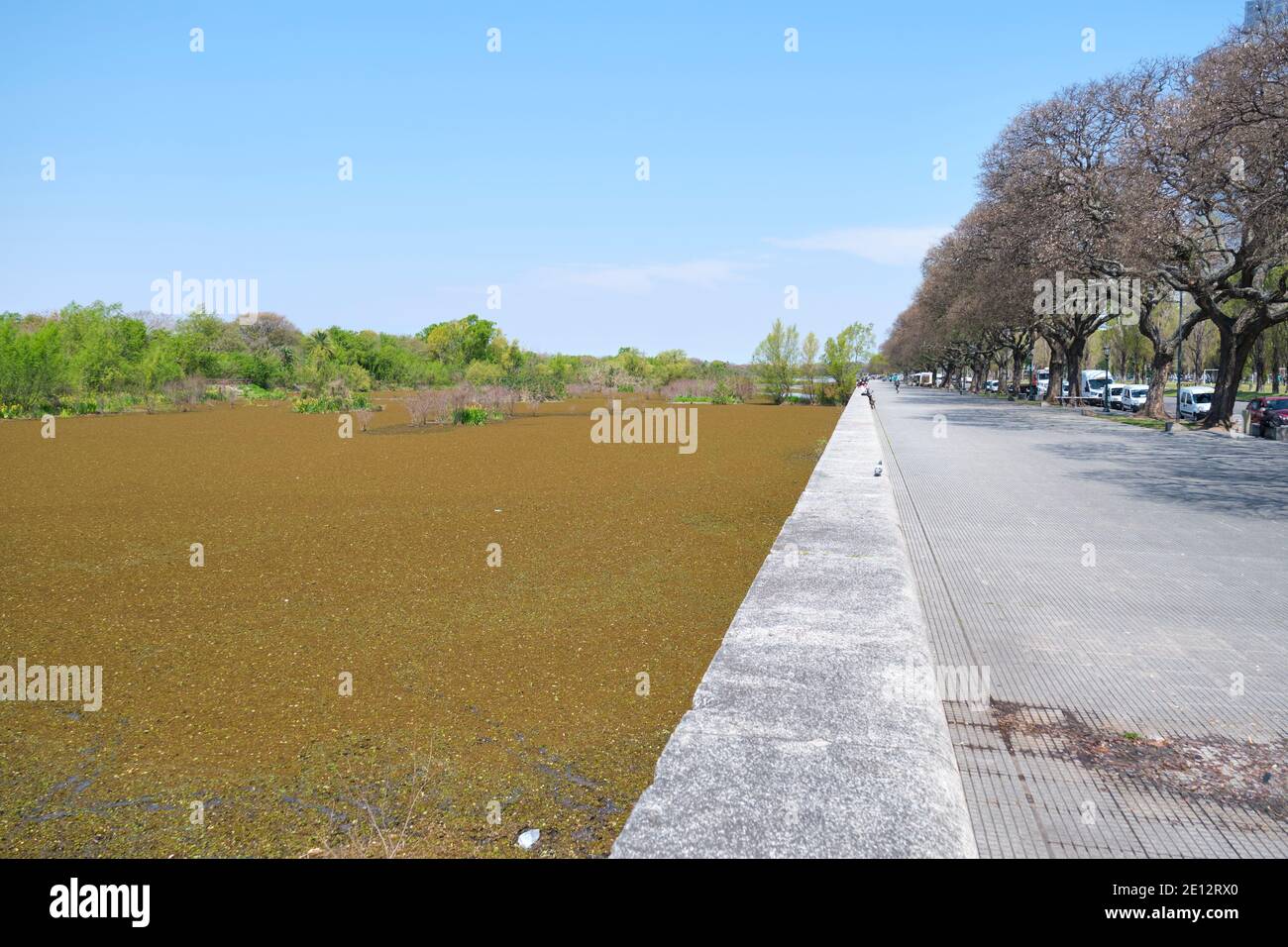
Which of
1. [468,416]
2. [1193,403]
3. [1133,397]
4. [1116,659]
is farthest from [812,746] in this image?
[1133,397]

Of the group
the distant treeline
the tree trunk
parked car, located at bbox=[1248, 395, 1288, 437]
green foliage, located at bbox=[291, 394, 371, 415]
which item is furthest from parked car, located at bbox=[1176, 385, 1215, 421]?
green foliage, located at bbox=[291, 394, 371, 415]

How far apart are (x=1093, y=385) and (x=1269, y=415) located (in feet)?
73.0

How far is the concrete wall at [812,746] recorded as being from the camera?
104 inches

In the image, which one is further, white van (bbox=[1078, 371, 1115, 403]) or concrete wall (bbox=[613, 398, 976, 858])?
white van (bbox=[1078, 371, 1115, 403])

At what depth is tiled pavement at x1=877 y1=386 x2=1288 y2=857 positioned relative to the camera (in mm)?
3217

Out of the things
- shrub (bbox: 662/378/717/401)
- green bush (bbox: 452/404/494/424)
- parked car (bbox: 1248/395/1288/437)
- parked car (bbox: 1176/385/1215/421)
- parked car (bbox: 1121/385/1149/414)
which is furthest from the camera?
shrub (bbox: 662/378/717/401)

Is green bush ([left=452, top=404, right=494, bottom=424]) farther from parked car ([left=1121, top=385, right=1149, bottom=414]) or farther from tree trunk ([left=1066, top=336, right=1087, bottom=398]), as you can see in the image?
tree trunk ([left=1066, top=336, right=1087, bottom=398])

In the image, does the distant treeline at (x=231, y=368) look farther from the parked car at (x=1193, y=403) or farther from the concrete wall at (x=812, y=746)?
the concrete wall at (x=812, y=746)

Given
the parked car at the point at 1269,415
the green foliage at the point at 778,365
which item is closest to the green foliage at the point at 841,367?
the green foliage at the point at 778,365

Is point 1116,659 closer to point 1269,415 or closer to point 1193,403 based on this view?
point 1269,415

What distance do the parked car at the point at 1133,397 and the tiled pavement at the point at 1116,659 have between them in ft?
84.8

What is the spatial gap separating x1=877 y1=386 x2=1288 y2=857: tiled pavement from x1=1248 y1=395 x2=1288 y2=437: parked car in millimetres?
12244
